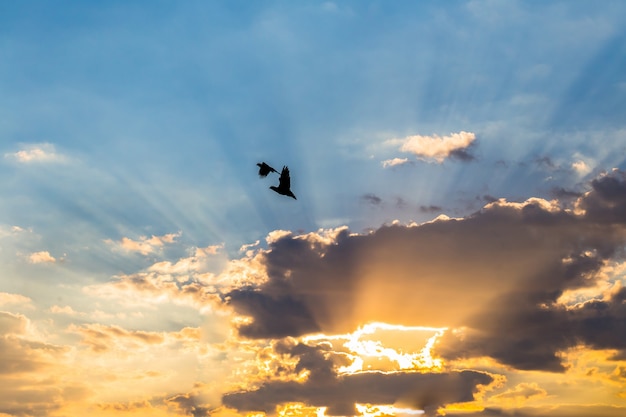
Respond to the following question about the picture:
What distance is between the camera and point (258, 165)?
104 m

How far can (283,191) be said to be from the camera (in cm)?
10594

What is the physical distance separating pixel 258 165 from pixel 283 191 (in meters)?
4.99

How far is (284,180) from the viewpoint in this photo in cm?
10556

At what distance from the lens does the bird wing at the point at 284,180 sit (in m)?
105

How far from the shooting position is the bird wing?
105 m
